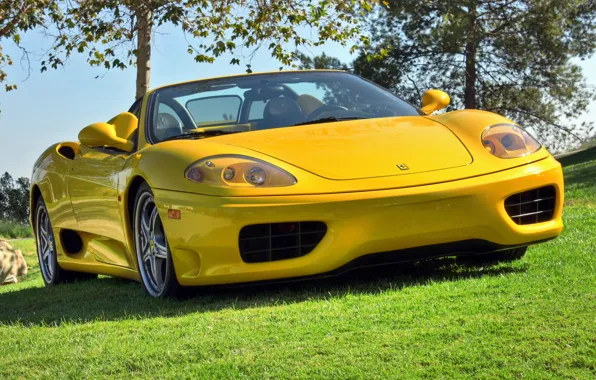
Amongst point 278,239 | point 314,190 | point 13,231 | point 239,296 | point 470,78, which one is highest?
point 314,190

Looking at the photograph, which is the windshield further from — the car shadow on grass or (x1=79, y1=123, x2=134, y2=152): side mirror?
the car shadow on grass

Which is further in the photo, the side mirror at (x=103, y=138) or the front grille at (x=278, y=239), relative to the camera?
the side mirror at (x=103, y=138)

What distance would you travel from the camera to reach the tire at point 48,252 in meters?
7.62

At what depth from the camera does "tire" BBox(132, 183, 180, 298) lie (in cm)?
512

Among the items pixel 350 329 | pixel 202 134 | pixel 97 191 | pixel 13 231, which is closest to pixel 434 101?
pixel 202 134

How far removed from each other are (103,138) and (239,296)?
61.0 inches

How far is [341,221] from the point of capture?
4.69 meters

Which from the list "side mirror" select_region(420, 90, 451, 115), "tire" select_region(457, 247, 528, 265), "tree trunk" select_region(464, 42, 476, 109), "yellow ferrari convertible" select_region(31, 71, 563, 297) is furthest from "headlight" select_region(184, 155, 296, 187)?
"tree trunk" select_region(464, 42, 476, 109)

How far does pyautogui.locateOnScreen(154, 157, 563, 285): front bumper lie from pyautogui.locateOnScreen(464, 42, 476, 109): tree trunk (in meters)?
26.8

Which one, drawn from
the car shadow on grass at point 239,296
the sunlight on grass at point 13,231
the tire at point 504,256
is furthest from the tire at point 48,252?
the sunlight on grass at point 13,231

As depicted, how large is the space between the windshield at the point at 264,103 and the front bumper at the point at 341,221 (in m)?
1.05

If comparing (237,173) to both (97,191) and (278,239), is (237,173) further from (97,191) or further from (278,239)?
(97,191)

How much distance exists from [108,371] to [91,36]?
52.2ft

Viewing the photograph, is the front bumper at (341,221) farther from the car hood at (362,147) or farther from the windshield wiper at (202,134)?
the windshield wiper at (202,134)
